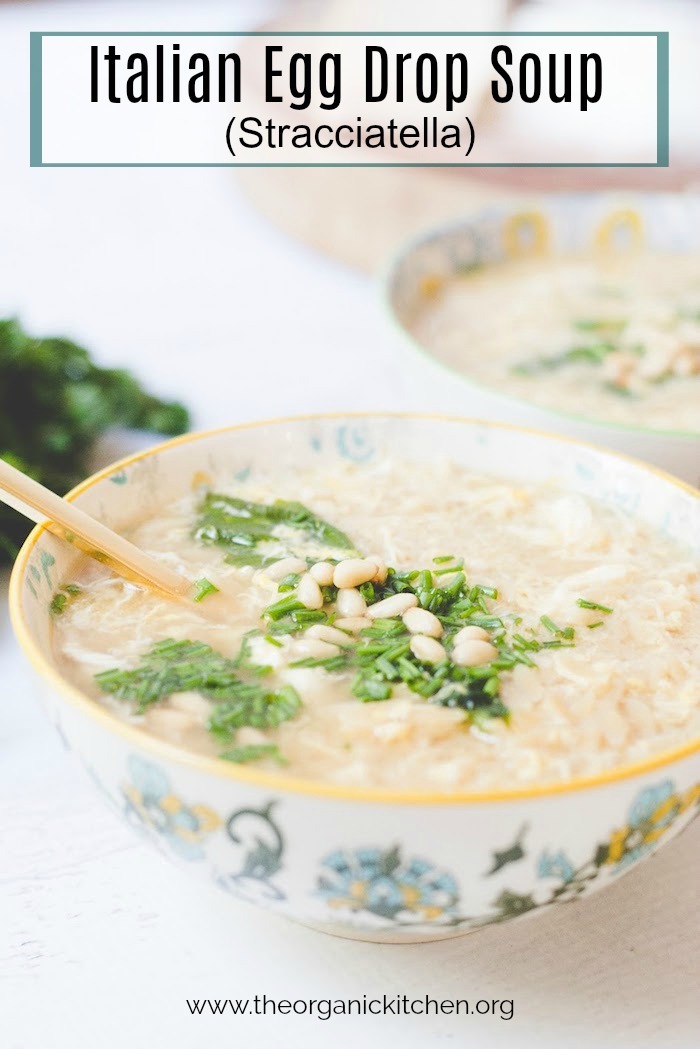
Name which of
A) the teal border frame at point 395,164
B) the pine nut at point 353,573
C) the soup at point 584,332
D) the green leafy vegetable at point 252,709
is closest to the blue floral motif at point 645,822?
the green leafy vegetable at point 252,709

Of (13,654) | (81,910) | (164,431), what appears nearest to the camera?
(81,910)

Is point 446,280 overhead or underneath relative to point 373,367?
overhead

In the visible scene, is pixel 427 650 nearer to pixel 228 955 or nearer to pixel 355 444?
pixel 228 955

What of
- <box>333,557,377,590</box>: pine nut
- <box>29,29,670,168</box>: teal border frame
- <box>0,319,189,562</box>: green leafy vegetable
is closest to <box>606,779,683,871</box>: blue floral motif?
<box>333,557,377,590</box>: pine nut

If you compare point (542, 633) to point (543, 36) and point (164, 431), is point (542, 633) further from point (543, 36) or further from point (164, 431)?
point (543, 36)

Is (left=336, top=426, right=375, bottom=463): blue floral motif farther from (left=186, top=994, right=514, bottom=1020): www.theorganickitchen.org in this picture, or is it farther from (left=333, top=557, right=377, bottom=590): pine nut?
(left=186, top=994, right=514, bottom=1020): www.theorganickitchen.org

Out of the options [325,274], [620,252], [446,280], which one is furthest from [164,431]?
[620,252]
